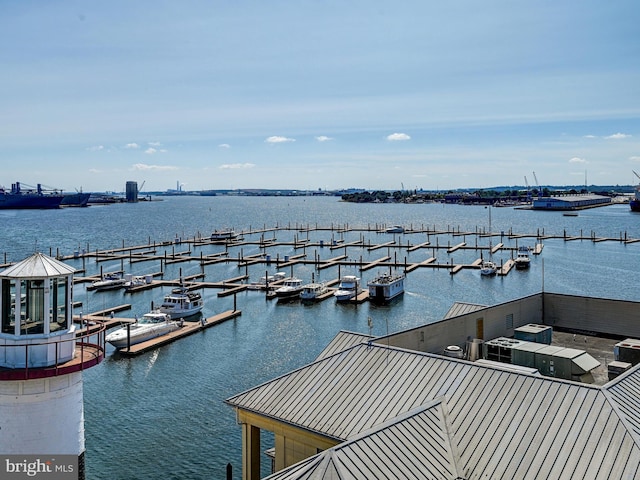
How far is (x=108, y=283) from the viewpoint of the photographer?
67.1m

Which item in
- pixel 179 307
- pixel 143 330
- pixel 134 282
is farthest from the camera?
pixel 134 282

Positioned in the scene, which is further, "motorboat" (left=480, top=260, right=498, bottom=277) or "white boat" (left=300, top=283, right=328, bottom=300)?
"motorboat" (left=480, top=260, right=498, bottom=277)

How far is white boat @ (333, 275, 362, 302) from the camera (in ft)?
205

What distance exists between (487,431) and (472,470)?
Answer: 3.66ft

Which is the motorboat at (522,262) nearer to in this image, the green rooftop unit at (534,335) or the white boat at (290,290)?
the white boat at (290,290)

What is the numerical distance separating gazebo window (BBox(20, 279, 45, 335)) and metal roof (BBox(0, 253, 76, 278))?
0.68 ft

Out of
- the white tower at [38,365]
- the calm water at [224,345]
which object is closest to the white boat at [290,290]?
the calm water at [224,345]

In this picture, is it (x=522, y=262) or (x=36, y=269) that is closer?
(x=36, y=269)

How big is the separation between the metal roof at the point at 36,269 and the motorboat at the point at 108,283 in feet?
194

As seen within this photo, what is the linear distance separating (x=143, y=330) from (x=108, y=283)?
83.7ft

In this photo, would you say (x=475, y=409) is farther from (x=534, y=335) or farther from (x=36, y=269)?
(x=36, y=269)

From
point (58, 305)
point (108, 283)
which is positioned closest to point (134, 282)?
point (108, 283)

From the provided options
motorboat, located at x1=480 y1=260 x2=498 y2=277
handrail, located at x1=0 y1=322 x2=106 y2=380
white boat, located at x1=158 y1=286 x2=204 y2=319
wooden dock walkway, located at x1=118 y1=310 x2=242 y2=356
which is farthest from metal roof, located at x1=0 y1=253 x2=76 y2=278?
motorboat, located at x1=480 y1=260 x2=498 y2=277

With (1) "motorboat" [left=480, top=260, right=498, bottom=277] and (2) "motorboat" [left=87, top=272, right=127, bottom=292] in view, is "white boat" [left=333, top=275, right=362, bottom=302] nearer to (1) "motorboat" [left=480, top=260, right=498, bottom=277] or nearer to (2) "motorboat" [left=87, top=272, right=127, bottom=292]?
(1) "motorboat" [left=480, top=260, right=498, bottom=277]
